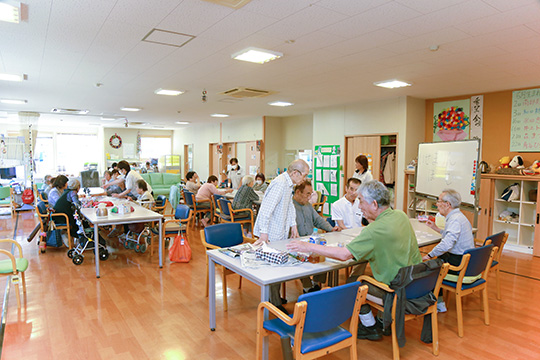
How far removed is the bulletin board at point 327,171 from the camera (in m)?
8.80

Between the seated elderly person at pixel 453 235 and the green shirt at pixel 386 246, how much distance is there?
0.95 metres

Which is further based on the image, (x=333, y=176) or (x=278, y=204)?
Result: (x=333, y=176)

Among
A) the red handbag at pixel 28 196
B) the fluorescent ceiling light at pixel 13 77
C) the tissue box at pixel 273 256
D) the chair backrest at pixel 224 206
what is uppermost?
the fluorescent ceiling light at pixel 13 77

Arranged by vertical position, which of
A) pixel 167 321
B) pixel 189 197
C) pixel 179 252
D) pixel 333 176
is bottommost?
pixel 167 321

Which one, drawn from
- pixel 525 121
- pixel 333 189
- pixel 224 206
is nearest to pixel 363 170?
pixel 224 206

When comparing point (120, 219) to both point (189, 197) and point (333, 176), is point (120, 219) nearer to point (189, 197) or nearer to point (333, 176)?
point (189, 197)

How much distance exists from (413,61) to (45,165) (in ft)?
54.2

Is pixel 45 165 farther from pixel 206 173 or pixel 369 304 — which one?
pixel 369 304

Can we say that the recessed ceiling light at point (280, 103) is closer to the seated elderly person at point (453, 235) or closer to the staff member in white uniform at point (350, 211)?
the staff member in white uniform at point (350, 211)

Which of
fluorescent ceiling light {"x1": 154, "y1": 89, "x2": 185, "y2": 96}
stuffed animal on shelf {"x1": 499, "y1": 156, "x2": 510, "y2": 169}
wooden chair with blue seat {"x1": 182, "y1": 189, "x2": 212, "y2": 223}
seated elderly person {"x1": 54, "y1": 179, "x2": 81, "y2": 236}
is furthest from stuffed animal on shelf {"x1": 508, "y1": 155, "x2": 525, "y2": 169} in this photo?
seated elderly person {"x1": 54, "y1": 179, "x2": 81, "y2": 236}

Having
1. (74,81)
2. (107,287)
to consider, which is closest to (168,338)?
(107,287)

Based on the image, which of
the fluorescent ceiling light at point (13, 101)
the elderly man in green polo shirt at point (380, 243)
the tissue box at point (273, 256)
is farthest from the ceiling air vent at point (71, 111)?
the elderly man in green polo shirt at point (380, 243)

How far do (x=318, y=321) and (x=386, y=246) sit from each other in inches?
33.2

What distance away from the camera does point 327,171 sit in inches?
358
